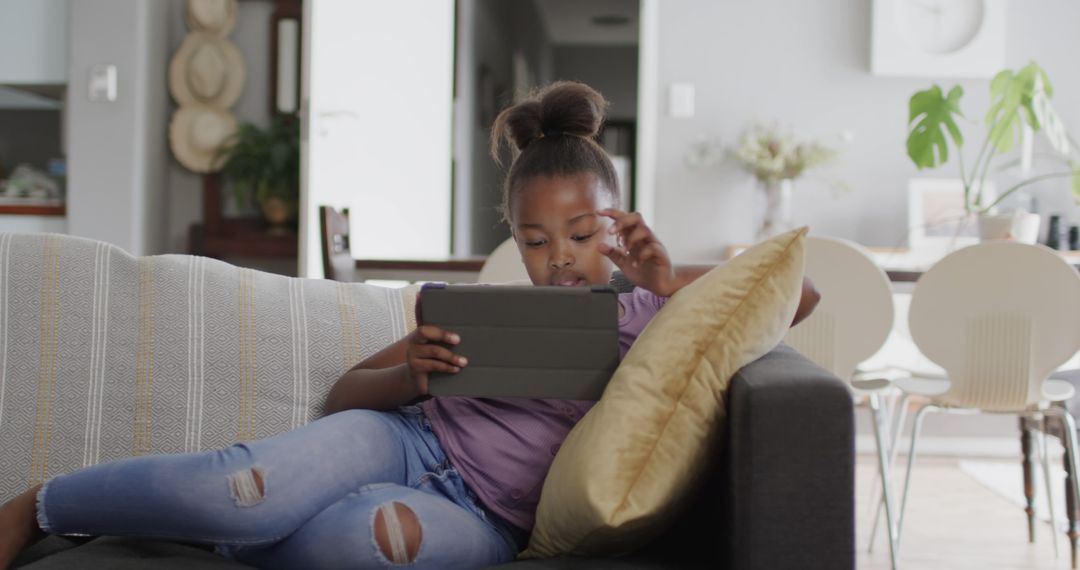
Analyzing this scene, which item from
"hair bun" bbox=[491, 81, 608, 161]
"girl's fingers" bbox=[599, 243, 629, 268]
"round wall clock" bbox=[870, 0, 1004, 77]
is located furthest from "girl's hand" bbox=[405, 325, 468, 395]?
"round wall clock" bbox=[870, 0, 1004, 77]

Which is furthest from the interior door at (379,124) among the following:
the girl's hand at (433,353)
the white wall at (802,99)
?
the girl's hand at (433,353)

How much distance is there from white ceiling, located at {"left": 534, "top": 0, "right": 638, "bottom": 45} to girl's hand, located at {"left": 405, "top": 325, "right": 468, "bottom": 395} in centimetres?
768

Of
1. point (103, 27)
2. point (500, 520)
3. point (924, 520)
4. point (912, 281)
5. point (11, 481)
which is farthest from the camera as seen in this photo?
point (103, 27)

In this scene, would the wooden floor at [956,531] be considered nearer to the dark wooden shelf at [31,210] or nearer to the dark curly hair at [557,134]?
the dark curly hair at [557,134]

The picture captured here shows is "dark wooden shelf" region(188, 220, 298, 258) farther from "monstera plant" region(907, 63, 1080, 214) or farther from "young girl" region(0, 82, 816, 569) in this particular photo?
"young girl" region(0, 82, 816, 569)

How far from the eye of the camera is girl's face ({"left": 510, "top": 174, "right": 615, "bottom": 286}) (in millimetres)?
1600

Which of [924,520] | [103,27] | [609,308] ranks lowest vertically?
[924,520]

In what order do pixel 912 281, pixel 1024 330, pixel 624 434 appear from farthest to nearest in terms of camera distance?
pixel 912 281 < pixel 1024 330 < pixel 624 434

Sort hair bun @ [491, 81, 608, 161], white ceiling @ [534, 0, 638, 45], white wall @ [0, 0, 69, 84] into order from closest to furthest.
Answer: hair bun @ [491, 81, 608, 161], white wall @ [0, 0, 69, 84], white ceiling @ [534, 0, 638, 45]

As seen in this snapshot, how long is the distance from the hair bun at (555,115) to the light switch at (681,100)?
2.81 m

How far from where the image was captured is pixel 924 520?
3.39m

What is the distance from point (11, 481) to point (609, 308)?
37.0 inches

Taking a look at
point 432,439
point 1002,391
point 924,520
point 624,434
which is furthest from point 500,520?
point 924,520

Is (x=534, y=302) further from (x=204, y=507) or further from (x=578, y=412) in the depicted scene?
(x=204, y=507)
